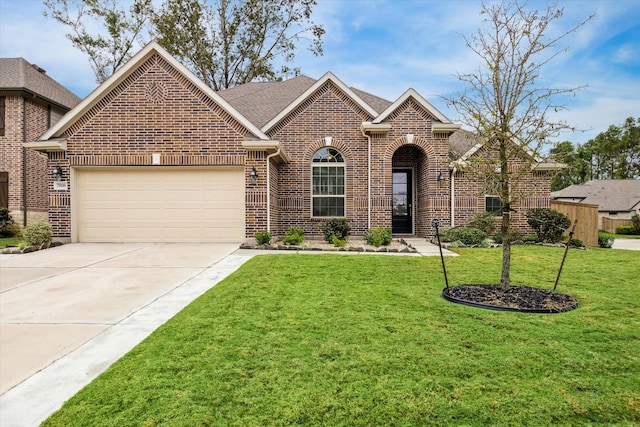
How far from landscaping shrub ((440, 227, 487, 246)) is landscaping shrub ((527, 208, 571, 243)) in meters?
1.91

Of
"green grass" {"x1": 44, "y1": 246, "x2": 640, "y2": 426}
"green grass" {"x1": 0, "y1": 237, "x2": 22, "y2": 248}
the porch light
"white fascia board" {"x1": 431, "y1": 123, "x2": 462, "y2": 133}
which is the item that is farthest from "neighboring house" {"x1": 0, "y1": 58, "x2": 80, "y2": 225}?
"white fascia board" {"x1": 431, "y1": 123, "x2": 462, "y2": 133}

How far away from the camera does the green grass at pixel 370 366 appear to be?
7.92 ft

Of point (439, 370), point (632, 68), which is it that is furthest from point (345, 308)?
point (632, 68)

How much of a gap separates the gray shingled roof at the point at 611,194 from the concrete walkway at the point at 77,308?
3115cm

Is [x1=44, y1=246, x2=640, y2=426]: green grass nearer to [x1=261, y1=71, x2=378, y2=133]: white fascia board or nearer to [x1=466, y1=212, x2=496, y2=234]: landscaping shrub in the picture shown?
[x1=466, y1=212, x2=496, y2=234]: landscaping shrub

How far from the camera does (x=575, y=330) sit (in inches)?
155

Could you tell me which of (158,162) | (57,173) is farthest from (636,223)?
(57,173)

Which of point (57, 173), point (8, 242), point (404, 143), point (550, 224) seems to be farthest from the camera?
point (8, 242)

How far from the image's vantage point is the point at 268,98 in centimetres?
1619

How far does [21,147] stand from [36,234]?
8467 mm

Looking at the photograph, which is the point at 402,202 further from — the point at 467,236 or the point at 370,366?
the point at 370,366

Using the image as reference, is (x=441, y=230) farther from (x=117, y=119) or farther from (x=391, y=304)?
(x=117, y=119)

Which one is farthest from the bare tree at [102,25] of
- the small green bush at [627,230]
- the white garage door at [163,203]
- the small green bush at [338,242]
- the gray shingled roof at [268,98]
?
the small green bush at [627,230]

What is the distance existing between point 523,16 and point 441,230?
789cm
